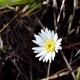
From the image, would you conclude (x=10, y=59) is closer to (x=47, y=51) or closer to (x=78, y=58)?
(x=47, y=51)

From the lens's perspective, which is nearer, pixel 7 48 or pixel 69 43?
pixel 69 43

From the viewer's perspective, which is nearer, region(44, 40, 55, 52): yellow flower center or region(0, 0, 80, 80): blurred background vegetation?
region(44, 40, 55, 52): yellow flower center

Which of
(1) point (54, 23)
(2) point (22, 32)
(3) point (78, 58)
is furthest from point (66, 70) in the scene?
(2) point (22, 32)

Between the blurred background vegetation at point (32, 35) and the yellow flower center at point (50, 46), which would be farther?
the blurred background vegetation at point (32, 35)

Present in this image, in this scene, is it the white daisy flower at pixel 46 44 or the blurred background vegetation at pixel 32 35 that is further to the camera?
the blurred background vegetation at pixel 32 35

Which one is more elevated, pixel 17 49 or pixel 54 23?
pixel 54 23
